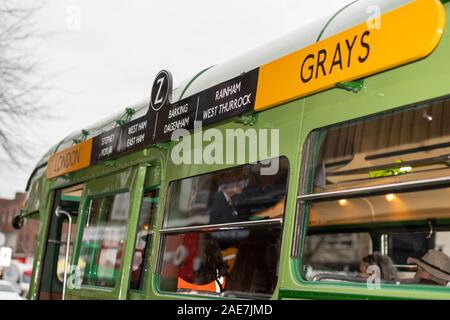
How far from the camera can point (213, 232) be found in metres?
4.55

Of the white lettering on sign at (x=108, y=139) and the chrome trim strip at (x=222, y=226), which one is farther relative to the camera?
the white lettering on sign at (x=108, y=139)

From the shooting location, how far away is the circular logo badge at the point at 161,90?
4594mm

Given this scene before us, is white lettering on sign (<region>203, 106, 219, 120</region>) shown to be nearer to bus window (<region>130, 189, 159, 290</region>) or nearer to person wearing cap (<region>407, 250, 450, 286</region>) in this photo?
bus window (<region>130, 189, 159, 290</region>)

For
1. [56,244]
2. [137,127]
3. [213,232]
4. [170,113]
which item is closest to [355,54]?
[170,113]

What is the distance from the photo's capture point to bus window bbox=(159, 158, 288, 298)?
14.1ft

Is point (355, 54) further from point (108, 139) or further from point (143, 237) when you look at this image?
point (108, 139)

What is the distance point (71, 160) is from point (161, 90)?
68.7 inches

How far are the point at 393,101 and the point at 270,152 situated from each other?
34.0 inches

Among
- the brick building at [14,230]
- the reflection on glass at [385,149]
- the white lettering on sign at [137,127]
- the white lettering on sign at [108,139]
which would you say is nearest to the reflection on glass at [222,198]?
the reflection on glass at [385,149]

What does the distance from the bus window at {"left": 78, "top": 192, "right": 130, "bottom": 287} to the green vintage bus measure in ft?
0.06

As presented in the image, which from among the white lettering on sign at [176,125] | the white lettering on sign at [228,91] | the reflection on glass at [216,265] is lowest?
the reflection on glass at [216,265]

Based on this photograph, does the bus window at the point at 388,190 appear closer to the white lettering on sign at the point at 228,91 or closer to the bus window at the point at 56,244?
the white lettering on sign at the point at 228,91

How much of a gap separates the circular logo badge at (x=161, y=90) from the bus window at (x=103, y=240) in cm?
77

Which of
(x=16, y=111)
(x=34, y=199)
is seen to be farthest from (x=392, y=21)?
(x=16, y=111)
